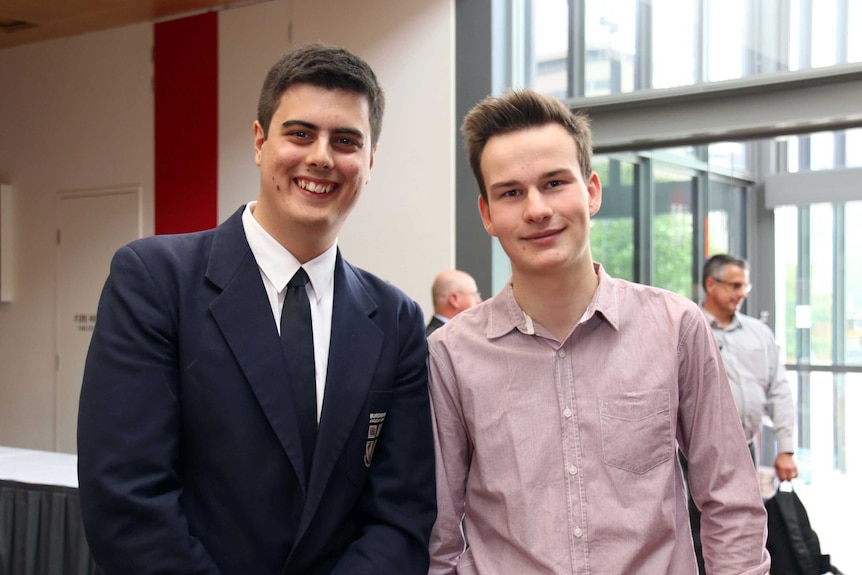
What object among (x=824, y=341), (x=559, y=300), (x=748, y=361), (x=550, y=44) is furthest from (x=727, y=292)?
(x=559, y=300)

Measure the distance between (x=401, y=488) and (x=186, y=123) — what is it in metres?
4.79

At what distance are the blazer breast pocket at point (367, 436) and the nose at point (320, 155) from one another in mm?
406

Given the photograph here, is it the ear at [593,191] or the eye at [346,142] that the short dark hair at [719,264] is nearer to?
the ear at [593,191]

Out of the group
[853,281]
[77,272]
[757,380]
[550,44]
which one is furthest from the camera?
[77,272]

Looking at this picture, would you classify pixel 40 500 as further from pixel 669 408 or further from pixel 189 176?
pixel 189 176

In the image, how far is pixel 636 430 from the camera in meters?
1.46

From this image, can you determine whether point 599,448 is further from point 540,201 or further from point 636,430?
point 540,201

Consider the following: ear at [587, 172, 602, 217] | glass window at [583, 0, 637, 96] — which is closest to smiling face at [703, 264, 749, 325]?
glass window at [583, 0, 637, 96]

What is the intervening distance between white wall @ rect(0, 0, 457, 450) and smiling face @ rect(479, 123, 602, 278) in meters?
3.31

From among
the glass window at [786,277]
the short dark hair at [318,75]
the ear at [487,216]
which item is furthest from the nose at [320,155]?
the glass window at [786,277]

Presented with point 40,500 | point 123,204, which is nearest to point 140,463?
point 40,500

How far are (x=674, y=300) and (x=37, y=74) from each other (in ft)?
20.4

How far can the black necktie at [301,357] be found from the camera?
4.71ft

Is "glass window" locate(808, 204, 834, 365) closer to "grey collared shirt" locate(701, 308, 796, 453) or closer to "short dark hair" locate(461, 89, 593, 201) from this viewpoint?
"grey collared shirt" locate(701, 308, 796, 453)
